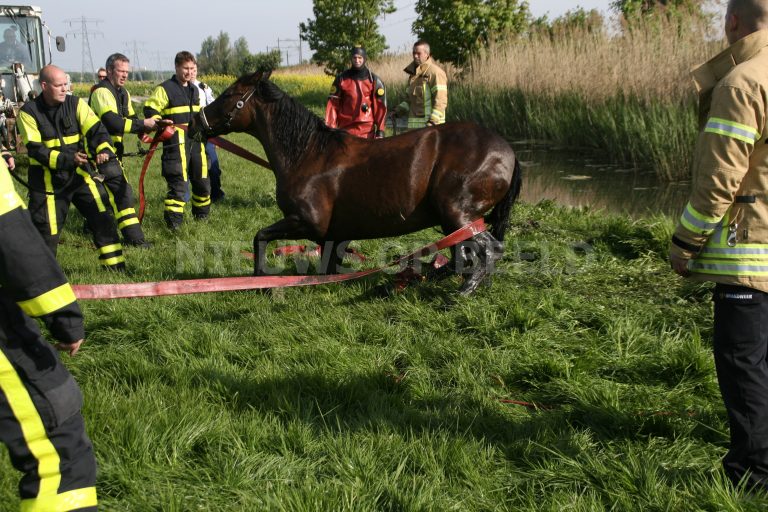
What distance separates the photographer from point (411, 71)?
8445 millimetres

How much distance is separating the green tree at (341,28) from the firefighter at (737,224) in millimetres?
36528

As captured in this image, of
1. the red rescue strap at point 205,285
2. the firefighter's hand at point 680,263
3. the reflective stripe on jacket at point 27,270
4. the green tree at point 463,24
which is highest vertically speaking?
the green tree at point 463,24

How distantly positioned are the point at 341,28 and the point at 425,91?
31940 millimetres

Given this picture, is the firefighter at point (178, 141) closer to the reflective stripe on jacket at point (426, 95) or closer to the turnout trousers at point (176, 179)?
the turnout trousers at point (176, 179)

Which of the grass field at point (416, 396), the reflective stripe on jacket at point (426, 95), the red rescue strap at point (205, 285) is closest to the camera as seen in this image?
the grass field at point (416, 396)

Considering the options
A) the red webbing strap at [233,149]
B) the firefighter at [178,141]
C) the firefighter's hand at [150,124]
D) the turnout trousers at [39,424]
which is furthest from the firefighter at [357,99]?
the turnout trousers at [39,424]

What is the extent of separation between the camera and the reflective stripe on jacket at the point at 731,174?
7.45 feet

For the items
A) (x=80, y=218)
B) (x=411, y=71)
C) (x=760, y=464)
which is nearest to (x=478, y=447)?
(x=760, y=464)

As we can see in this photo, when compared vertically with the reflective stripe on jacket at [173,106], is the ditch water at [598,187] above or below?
below

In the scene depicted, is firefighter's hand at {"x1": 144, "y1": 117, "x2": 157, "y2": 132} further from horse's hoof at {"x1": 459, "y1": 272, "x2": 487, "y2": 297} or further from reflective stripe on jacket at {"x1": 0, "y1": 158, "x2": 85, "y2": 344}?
reflective stripe on jacket at {"x1": 0, "y1": 158, "x2": 85, "y2": 344}

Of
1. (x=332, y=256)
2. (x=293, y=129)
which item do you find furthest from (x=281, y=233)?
(x=293, y=129)

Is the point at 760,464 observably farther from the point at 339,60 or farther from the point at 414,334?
the point at 339,60

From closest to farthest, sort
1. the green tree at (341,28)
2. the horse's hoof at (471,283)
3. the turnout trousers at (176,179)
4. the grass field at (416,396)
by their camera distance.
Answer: the grass field at (416,396) → the horse's hoof at (471,283) → the turnout trousers at (176,179) → the green tree at (341,28)

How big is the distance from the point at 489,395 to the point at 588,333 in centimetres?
117
